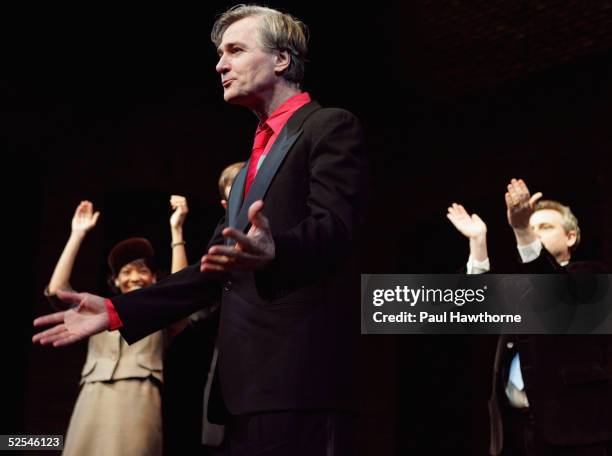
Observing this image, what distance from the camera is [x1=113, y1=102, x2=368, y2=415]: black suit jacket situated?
1440 mm

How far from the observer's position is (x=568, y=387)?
321cm

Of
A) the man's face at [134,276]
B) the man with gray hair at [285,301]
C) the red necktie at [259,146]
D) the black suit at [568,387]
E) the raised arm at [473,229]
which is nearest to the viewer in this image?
the man with gray hair at [285,301]

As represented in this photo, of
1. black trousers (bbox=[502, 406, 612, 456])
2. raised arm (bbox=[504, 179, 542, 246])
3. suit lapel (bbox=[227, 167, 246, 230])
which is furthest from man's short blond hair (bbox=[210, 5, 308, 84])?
black trousers (bbox=[502, 406, 612, 456])

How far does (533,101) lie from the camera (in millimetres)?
5992

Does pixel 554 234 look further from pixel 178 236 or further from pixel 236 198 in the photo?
pixel 236 198

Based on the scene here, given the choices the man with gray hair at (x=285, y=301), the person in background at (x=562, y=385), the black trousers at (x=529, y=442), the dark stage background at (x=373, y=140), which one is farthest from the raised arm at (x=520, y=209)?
the dark stage background at (x=373, y=140)

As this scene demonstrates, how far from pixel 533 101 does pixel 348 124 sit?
4678 mm

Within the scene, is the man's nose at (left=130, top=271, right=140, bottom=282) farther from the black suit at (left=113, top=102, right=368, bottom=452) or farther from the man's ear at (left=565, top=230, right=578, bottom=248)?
the black suit at (left=113, top=102, right=368, bottom=452)

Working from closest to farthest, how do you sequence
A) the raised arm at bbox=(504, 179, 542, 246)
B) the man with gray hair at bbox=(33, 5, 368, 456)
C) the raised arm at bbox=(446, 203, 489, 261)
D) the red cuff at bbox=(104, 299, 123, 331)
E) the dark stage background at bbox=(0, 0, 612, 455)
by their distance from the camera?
the man with gray hair at bbox=(33, 5, 368, 456) < the red cuff at bbox=(104, 299, 123, 331) < the raised arm at bbox=(504, 179, 542, 246) < the raised arm at bbox=(446, 203, 489, 261) < the dark stage background at bbox=(0, 0, 612, 455)

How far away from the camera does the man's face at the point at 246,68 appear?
5.96 feet

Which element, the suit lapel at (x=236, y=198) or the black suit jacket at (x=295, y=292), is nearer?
the black suit jacket at (x=295, y=292)

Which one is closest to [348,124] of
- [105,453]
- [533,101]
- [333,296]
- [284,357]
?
[333,296]

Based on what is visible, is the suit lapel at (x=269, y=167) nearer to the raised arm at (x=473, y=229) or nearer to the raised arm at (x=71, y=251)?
the raised arm at (x=473, y=229)

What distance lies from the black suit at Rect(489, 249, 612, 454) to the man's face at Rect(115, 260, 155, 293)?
1.80 meters
